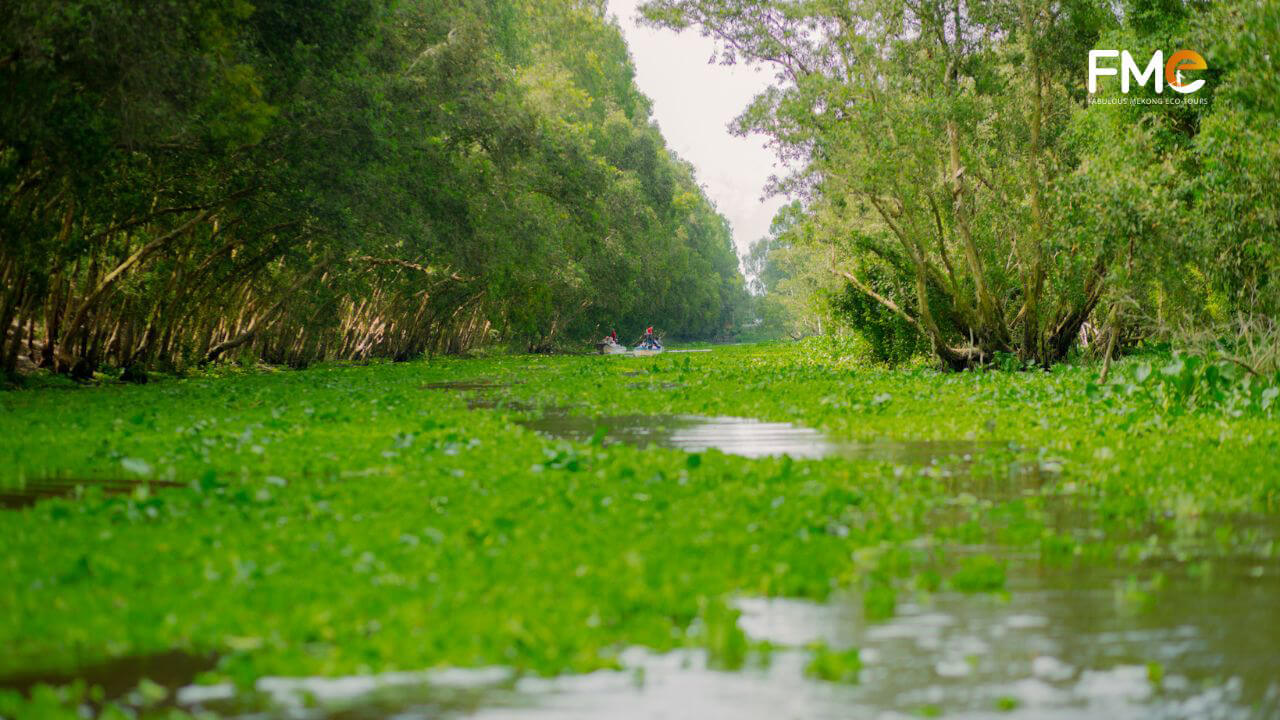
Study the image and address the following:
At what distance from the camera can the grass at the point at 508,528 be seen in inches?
203

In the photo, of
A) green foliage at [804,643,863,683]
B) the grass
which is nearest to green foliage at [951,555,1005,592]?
the grass

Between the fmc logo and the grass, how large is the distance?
12.4m

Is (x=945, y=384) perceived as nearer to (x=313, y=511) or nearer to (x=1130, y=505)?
(x=1130, y=505)

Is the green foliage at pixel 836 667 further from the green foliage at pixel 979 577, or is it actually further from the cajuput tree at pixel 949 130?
the cajuput tree at pixel 949 130

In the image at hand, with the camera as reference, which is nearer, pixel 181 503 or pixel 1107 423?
pixel 181 503

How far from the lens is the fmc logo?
83.9 feet

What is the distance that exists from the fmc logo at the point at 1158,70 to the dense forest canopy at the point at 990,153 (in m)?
0.20

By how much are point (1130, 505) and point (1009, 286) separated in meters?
24.3

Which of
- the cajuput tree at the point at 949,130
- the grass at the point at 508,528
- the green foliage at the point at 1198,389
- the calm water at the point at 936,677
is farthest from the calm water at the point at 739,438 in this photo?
the cajuput tree at the point at 949,130

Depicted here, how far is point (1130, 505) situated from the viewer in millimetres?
8594

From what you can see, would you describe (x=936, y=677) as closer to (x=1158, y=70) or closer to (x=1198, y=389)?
(x=1198, y=389)

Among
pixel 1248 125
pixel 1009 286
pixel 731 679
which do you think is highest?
pixel 1248 125

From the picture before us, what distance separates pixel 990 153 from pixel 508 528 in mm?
24728

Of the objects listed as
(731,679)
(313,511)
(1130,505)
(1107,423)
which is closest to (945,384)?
(1107,423)
